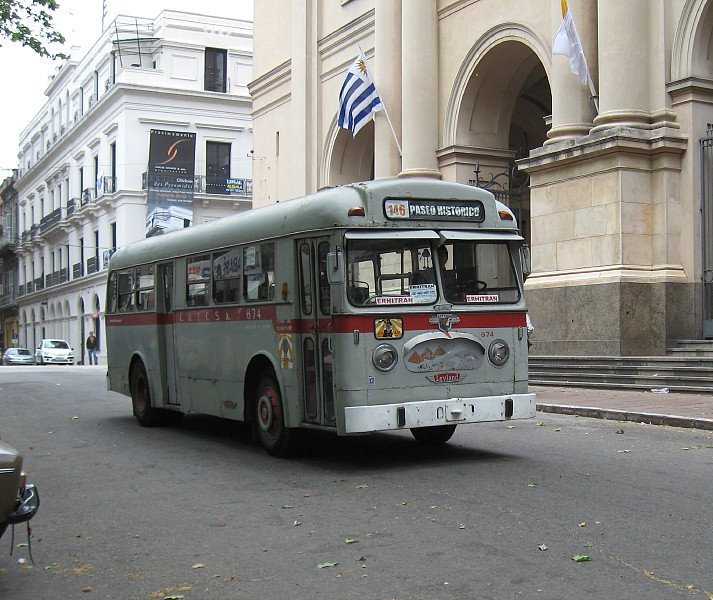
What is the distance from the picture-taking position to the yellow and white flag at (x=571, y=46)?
2039 cm

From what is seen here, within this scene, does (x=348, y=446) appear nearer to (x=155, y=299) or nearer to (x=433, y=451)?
(x=433, y=451)

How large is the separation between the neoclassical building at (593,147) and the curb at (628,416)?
3.48 meters

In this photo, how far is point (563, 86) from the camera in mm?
21141

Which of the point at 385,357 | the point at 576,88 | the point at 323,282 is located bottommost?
the point at 385,357

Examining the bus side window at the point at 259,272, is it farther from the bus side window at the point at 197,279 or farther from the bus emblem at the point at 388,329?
the bus emblem at the point at 388,329

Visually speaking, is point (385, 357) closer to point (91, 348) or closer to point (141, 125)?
point (91, 348)

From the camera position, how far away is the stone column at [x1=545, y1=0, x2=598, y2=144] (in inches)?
825

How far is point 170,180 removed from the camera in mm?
54531

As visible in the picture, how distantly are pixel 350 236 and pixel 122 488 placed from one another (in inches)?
128

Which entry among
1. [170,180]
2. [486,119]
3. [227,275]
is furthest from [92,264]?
[227,275]

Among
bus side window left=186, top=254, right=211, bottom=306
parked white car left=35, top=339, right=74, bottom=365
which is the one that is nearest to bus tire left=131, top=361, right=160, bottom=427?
bus side window left=186, top=254, right=211, bottom=306

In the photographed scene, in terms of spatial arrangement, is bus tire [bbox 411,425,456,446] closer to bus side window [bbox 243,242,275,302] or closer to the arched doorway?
bus side window [bbox 243,242,275,302]

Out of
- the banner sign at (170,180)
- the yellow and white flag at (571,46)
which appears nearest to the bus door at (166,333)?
the yellow and white flag at (571,46)

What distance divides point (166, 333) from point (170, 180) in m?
41.3
